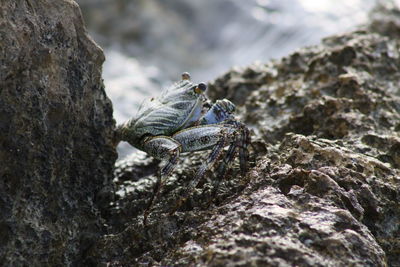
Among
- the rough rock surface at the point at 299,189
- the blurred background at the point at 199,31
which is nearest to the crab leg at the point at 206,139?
the rough rock surface at the point at 299,189

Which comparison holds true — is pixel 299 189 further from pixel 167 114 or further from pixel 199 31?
pixel 199 31

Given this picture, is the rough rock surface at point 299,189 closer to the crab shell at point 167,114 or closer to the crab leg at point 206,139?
the crab leg at point 206,139

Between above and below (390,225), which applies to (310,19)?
above

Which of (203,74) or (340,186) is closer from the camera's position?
(340,186)

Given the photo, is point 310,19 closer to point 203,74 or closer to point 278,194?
point 203,74

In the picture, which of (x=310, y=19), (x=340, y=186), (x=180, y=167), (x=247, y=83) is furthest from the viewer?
(x=310, y=19)

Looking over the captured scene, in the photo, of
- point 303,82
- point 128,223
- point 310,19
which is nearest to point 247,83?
point 303,82

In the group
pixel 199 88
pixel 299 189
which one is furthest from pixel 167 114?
pixel 299 189
